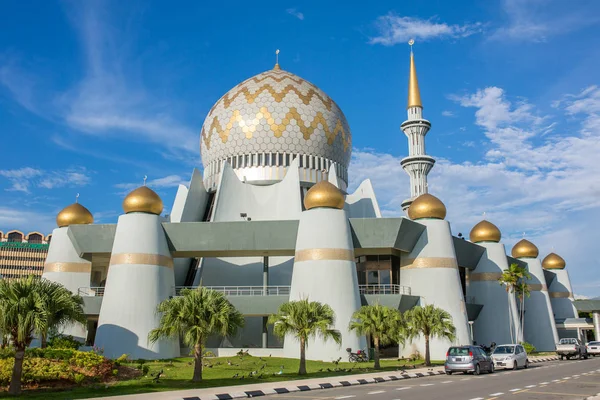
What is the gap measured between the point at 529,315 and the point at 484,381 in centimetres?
3584

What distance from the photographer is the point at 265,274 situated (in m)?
38.5

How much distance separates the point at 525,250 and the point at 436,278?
2099 cm

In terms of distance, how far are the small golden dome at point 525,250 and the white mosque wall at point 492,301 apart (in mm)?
8439

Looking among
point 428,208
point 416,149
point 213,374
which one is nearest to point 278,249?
point 428,208

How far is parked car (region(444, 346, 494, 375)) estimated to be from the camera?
23.8 m

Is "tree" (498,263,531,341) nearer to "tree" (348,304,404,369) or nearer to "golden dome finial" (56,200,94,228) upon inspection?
"tree" (348,304,404,369)

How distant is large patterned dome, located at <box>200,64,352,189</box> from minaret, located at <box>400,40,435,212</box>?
11689 millimetres

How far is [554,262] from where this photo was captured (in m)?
63.3

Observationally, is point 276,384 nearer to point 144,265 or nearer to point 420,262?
point 144,265

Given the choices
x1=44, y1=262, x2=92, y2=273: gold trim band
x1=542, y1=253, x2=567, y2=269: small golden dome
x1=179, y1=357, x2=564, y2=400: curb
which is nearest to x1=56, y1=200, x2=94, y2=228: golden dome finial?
x1=44, y1=262, x2=92, y2=273: gold trim band

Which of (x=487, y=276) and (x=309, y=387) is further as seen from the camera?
(x=487, y=276)

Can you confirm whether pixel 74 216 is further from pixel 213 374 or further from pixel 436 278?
pixel 436 278

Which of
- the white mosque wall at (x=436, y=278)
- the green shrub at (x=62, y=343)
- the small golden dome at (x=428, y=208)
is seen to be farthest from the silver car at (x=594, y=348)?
the green shrub at (x=62, y=343)

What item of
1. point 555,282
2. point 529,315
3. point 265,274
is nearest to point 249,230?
point 265,274
